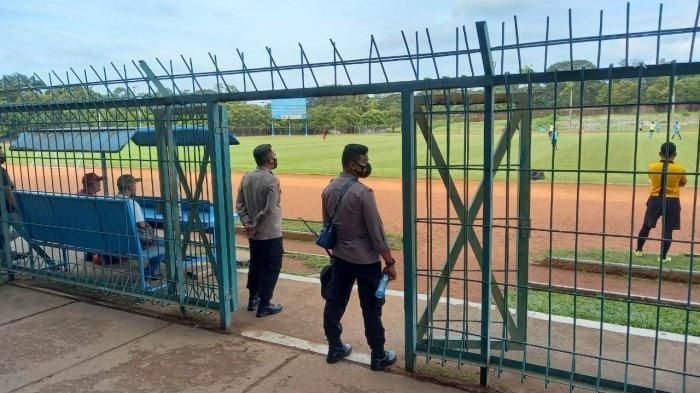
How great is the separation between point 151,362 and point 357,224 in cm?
204

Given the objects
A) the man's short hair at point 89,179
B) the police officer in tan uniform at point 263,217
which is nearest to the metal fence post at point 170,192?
the police officer in tan uniform at point 263,217

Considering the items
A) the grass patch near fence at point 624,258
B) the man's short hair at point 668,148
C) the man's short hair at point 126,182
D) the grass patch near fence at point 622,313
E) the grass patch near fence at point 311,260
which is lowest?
the grass patch near fence at point 624,258

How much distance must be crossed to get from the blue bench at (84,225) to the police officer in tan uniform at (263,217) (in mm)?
1137

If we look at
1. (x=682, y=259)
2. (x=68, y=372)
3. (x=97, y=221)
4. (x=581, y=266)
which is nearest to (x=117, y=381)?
(x=68, y=372)

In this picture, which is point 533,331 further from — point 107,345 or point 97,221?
point 97,221

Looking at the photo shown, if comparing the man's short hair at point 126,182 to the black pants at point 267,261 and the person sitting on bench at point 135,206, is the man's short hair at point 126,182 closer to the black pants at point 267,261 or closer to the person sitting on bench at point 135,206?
the person sitting on bench at point 135,206

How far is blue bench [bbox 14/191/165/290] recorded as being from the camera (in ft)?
17.2

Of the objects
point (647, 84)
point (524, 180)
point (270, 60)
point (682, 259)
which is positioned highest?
point (270, 60)

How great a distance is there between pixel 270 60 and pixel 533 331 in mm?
3174

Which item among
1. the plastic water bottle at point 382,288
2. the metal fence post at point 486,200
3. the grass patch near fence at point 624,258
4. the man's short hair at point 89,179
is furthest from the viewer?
the grass patch near fence at point 624,258

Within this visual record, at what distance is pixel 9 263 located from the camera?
6.37m

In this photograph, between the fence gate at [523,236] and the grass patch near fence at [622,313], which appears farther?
the grass patch near fence at [622,313]

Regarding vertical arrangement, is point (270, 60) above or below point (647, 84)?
above

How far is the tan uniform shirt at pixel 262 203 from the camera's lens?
15.9ft
